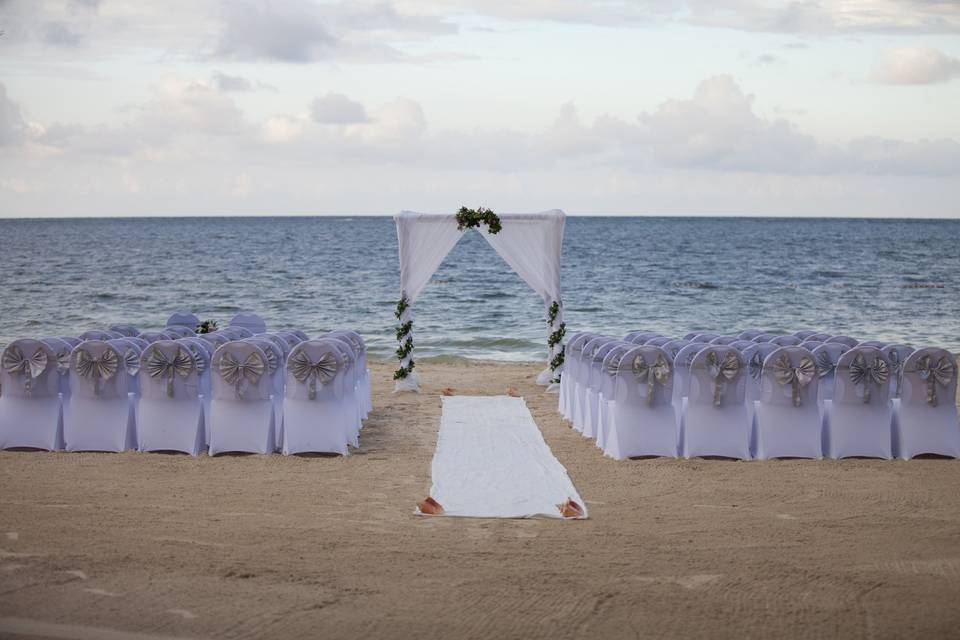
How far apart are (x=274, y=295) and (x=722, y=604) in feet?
107

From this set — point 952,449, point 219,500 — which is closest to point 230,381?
point 219,500

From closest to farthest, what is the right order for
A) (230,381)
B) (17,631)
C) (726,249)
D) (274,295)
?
(17,631)
(230,381)
(274,295)
(726,249)

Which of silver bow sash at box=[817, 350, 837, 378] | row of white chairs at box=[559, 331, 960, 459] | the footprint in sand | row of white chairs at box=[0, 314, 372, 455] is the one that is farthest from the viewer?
silver bow sash at box=[817, 350, 837, 378]

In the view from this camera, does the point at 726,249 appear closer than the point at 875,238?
Yes

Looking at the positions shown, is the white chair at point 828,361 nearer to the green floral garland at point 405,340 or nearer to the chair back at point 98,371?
the green floral garland at point 405,340

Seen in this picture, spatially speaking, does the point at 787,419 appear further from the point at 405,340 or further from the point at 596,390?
the point at 405,340

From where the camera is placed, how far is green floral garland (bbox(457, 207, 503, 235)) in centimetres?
1440

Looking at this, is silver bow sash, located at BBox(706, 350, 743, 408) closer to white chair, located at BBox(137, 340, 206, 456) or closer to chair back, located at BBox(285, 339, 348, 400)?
chair back, located at BBox(285, 339, 348, 400)

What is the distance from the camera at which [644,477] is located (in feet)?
29.1

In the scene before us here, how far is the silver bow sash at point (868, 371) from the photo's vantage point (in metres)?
9.52

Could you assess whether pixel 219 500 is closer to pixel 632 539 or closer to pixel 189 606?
pixel 189 606

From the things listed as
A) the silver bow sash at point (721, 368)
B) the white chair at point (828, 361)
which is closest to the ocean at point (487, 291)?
the white chair at point (828, 361)

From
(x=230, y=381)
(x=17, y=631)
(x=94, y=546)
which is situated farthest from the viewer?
(x=230, y=381)

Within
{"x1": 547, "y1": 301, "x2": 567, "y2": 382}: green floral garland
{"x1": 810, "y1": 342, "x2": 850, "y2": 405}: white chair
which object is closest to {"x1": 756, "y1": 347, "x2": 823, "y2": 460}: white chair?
{"x1": 810, "y1": 342, "x2": 850, "y2": 405}: white chair
